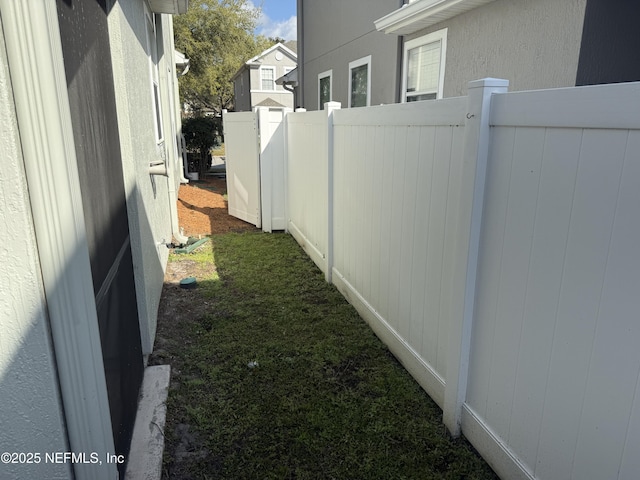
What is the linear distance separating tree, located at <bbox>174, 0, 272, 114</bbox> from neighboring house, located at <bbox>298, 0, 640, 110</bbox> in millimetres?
17114

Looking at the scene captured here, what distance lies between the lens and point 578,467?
176 cm

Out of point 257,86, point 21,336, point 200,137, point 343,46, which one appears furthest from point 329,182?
point 257,86

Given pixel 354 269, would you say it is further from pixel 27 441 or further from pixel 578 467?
pixel 27 441

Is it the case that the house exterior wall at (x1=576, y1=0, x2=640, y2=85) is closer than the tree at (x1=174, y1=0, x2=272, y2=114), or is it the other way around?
the house exterior wall at (x1=576, y1=0, x2=640, y2=85)

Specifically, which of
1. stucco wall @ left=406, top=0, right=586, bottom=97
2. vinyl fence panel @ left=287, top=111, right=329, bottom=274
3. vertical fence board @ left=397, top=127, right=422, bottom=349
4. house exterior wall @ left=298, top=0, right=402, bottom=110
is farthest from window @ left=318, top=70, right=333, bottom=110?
vertical fence board @ left=397, top=127, right=422, bottom=349

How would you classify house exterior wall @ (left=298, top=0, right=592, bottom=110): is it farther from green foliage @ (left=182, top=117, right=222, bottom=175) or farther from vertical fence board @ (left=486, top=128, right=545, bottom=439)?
green foliage @ (left=182, top=117, right=222, bottom=175)

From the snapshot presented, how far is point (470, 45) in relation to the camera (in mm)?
5828

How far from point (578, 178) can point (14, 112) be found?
1932 millimetres

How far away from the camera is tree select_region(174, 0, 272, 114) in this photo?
2484cm

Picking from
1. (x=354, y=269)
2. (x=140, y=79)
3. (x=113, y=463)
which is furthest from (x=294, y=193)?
(x=113, y=463)

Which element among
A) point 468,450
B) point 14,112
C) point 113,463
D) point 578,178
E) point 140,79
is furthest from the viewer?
point 140,79

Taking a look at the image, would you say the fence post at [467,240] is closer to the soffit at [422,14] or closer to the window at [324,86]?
the soffit at [422,14]

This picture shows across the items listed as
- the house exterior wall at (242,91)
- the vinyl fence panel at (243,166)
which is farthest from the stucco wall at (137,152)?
the house exterior wall at (242,91)

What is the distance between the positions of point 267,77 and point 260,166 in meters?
22.8
